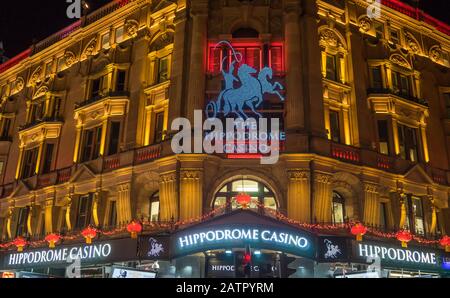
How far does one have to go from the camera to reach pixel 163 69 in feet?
88.1

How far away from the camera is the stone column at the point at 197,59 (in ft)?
76.1

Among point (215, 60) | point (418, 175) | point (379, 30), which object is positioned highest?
point (379, 30)

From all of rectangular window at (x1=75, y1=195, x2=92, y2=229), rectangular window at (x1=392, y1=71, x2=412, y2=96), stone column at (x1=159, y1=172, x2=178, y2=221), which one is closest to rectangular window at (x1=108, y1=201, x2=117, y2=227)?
rectangular window at (x1=75, y1=195, x2=92, y2=229)

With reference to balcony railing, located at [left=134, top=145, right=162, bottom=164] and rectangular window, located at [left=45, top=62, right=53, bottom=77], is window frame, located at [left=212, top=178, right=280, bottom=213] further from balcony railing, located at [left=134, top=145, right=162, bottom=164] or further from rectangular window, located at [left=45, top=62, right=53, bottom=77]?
rectangular window, located at [left=45, top=62, right=53, bottom=77]

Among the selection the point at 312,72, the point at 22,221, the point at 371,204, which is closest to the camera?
the point at 371,204

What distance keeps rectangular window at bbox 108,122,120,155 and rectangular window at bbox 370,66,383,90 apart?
1525 centimetres

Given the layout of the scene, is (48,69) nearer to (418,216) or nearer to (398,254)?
(398,254)

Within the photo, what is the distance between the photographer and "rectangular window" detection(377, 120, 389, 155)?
25750 mm

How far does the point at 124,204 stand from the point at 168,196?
126 inches

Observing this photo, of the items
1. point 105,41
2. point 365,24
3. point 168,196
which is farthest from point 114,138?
point 365,24

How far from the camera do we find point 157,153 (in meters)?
23.5

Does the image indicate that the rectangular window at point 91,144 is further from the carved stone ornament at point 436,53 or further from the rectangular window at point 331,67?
the carved stone ornament at point 436,53

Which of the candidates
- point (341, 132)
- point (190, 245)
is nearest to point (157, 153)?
point (190, 245)

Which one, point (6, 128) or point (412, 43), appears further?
point (6, 128)
